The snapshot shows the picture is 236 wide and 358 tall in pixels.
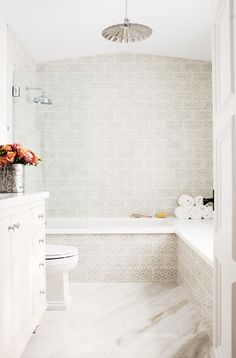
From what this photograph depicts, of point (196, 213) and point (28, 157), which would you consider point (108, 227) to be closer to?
point (196, 213)

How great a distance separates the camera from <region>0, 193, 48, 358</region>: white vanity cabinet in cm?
188

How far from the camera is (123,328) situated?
2.81m

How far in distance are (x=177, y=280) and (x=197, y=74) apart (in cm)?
270

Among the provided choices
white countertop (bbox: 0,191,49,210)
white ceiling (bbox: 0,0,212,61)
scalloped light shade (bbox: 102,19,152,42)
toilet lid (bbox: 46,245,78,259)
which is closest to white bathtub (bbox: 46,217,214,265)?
toilet lid (bbox: 46,245,78,259)

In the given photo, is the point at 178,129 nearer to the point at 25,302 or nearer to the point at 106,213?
the point at 106,213

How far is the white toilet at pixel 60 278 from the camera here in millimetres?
3142

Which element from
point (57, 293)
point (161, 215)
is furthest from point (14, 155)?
point (161, 215)

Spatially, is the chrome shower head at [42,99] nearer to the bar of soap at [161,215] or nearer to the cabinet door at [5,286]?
the bar of soap at [161,215]

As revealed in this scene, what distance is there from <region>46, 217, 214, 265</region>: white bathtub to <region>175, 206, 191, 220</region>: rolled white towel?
0.27 ft

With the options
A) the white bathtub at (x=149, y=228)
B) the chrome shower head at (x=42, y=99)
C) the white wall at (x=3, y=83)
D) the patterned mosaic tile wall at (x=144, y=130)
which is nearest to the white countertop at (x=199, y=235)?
the white bathtub at (x=149, y=228)

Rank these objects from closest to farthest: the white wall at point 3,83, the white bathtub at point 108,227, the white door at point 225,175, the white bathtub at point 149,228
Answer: the white door at point 225,175
the white bathtub at point 149,228
the white wall at point 3,83
the white bathtub at point 108,227

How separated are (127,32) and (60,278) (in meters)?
2.06

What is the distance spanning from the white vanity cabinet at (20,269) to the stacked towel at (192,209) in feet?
8.51

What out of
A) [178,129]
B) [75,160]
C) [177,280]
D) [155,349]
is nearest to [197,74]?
[178,129]
